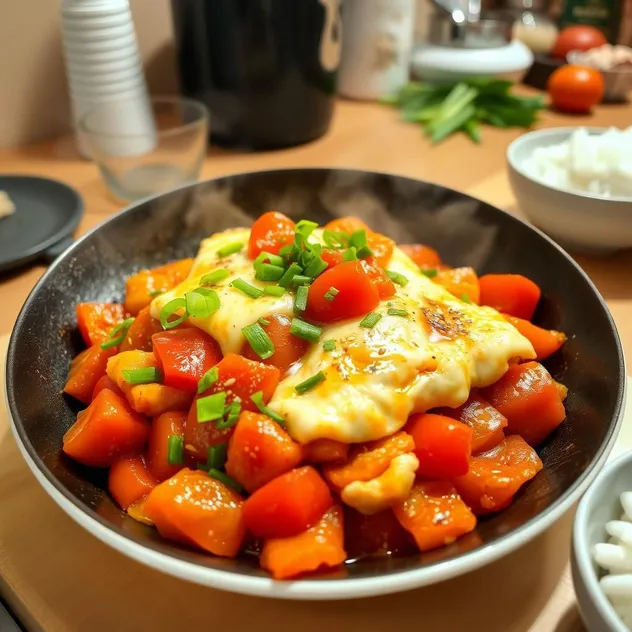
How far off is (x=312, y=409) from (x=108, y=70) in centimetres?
177

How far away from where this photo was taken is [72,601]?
959 mm

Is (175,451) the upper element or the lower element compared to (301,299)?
lower

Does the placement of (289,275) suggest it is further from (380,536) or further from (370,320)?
(380,536)

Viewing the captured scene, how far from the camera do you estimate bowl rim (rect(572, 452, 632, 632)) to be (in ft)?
2.43

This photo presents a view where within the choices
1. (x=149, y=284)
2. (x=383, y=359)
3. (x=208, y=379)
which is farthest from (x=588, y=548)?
(x=149, y=284)

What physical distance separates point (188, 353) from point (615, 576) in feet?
2.41

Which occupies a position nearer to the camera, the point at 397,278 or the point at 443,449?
the point at 443,449

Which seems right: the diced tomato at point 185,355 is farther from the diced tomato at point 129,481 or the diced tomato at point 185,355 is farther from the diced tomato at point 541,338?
the diced tomato at point 541,338

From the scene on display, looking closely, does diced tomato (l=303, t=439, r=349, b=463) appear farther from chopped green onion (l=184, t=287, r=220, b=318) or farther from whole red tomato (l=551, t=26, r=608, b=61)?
whole red tomato (l=551, t=26, r=608, b=61)

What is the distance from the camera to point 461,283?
4.55 ft

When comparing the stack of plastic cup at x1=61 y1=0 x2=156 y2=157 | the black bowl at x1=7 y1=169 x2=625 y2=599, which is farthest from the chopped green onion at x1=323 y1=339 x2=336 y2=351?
the stack of plastic cup at x1=61 y1=0 x2=156 y2=157

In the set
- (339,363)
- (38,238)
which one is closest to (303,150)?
(38,238)

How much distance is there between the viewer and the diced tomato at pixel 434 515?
0.89m

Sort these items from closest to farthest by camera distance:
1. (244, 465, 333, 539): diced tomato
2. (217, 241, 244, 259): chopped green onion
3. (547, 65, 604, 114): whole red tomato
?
(244, 465, 333, 539): diced tomato < (217, 241, 244, 259): chopped green onion < (547, 65, 604, 114): whole red tomato
